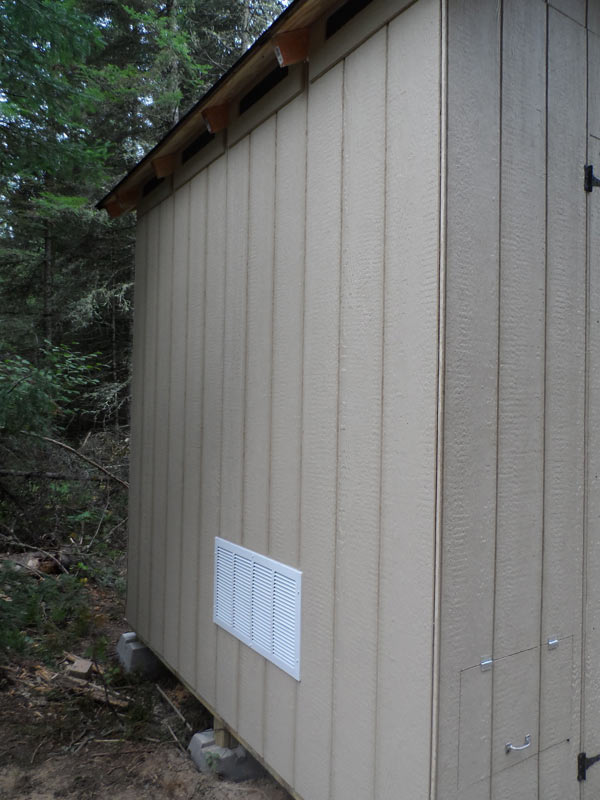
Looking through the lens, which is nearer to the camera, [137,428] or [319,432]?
[319,432]

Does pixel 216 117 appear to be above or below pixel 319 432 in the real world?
above

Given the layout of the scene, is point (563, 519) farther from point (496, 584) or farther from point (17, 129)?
point (17, 129)

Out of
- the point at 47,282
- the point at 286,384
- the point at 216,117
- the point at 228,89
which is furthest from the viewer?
the point at 47,282

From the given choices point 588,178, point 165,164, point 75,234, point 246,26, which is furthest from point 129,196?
point 246,26

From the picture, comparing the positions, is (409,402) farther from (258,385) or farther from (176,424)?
(176,424)

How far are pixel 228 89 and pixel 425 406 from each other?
2.06 m

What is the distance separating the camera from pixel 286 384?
2.61 meters

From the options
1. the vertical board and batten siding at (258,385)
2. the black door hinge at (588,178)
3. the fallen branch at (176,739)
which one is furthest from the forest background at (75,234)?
the black door hinge at (588,178)

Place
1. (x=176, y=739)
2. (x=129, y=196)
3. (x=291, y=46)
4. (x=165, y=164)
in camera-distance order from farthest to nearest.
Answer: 1. (x=129, y=196)
2. (x=165, y=164)
3. (x=176, y=739)
4. (x=291, y=46)

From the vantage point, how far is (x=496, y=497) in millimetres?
1952

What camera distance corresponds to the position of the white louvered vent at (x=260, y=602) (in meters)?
2.49

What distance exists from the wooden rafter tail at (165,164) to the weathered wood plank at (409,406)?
207 cm

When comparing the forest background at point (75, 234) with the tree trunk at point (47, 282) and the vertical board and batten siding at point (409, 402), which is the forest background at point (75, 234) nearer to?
the tree trunk at point (47, 282)

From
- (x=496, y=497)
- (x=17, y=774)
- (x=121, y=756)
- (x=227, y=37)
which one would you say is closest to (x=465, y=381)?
(x=496, y=497)
